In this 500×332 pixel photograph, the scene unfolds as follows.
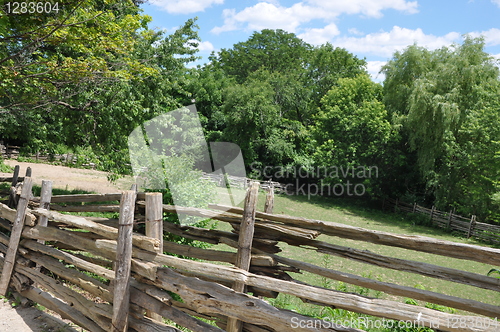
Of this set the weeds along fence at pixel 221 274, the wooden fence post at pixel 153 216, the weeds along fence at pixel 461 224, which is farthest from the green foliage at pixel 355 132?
the wooden fence post at pixel 153 216

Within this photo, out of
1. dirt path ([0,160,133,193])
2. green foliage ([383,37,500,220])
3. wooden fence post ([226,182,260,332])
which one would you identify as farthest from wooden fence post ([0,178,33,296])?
green foliage ([383,37,500,220])

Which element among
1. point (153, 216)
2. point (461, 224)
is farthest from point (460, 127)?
point (153, 216)

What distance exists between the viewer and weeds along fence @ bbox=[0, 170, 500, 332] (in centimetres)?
267

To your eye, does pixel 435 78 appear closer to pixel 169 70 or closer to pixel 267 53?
pixel 169 70

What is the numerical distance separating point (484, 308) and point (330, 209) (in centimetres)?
2084

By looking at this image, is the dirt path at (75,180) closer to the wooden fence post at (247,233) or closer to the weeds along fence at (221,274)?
the weeds along fence at (221,274)

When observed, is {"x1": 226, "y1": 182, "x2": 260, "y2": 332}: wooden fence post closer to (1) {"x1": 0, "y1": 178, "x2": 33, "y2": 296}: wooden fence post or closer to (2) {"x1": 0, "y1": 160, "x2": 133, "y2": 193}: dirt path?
(1) {"x1": 0, "y1": 178, "x2": 33, "y2": 296}: wooden fence post

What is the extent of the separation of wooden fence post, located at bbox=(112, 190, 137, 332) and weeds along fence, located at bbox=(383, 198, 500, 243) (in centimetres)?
1732

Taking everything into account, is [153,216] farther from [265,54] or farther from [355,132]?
[265,54]

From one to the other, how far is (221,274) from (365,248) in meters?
11.1

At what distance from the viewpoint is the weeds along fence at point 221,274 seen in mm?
2674

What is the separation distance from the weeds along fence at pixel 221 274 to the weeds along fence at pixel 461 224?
16.4 metres

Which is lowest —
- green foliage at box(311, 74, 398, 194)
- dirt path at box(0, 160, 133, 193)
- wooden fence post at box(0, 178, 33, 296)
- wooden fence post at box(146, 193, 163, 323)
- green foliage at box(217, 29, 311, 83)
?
dirt path at box(0, 160, 133, 193)

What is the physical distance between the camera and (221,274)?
3090mm
